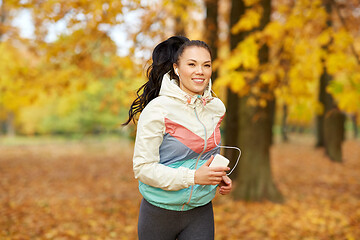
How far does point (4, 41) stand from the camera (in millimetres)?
9812

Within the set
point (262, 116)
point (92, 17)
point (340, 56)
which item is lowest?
point (262, 116)

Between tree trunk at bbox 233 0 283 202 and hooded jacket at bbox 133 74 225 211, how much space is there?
4727mm

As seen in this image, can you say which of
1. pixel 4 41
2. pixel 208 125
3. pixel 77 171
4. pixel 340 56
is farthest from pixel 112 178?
pixel 208 125

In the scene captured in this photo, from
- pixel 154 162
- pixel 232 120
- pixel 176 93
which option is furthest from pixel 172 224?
pixel 232 120

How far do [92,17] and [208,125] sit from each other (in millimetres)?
4569

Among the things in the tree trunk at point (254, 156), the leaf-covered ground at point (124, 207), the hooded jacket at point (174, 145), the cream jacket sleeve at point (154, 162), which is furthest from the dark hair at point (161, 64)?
the tree trunk at point (254, 156)

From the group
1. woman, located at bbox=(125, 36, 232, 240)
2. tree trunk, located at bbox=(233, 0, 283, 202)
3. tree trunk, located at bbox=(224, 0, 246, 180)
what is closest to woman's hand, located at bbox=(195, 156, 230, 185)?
woman, located at bbox=(125, 36, 232, 240)

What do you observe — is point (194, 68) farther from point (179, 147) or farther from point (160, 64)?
point (179, 147)

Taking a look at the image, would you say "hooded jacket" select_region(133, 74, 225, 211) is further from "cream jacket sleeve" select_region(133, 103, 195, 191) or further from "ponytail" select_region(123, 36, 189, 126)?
"ponytail" select_region(123, 36, 189, 126)

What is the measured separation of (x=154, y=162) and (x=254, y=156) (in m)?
5.23

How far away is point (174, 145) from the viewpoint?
189cm

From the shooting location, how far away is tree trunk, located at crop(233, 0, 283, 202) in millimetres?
6625

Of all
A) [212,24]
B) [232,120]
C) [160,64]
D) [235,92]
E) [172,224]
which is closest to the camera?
[172,224]

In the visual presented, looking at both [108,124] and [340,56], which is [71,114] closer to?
[108,124]
